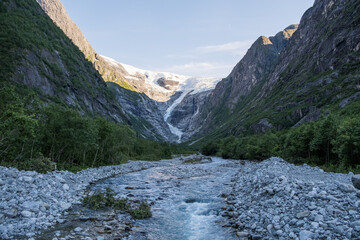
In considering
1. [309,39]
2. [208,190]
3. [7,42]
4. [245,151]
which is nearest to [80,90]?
[7,42]

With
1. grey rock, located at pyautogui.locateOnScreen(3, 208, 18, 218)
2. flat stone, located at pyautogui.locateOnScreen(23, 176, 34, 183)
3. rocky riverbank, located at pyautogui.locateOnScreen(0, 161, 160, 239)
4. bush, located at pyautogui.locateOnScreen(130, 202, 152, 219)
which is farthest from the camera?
flat stone, located at pyautogui.locateOnScreen(23, 176, 34, 183)

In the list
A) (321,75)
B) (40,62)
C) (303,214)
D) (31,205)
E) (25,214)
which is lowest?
(25,214)

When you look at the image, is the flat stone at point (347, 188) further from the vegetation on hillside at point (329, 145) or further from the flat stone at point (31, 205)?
the flat stone at point (31, 205)

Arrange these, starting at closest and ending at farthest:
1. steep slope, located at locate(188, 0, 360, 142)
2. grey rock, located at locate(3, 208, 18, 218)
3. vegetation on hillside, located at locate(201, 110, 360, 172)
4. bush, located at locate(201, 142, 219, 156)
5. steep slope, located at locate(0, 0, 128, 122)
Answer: grey rock, located at locate(3, 208, 18, 218) < vegetation on hillside, located at locate(201, 110, 360, 172) < steep slope, located at locate(0, 0, 128, 122) < steep slope, located at locate(188, 0, 360, 142) < bush, located at locate(201, 142, 219, 156)

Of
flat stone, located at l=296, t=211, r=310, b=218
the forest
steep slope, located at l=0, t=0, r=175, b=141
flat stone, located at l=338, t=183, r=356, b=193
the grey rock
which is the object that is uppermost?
steep slope, located at l=0, t=0, r=175, b=141

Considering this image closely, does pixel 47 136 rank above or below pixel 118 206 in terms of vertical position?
above

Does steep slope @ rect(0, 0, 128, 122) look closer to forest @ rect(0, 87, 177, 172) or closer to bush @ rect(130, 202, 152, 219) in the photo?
forest @ rect(0, 87, 177, 172)

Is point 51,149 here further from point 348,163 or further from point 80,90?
point 80,90

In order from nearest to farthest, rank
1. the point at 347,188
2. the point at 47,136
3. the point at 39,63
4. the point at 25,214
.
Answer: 1. the point at 25,214
2. the point at 347,188
3. the point at 47,136
4. the point at 39,63

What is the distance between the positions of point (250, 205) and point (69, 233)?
11.8 metres

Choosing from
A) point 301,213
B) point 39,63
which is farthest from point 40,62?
point 301,213

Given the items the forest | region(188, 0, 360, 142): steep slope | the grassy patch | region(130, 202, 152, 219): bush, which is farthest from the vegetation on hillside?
region(188, 0, 360, 142): steep slope

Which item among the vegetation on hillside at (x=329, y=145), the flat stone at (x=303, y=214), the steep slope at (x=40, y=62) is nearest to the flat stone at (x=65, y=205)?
the flat stone at (x=303, y=214)

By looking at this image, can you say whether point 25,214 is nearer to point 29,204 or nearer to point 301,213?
point 29,204
